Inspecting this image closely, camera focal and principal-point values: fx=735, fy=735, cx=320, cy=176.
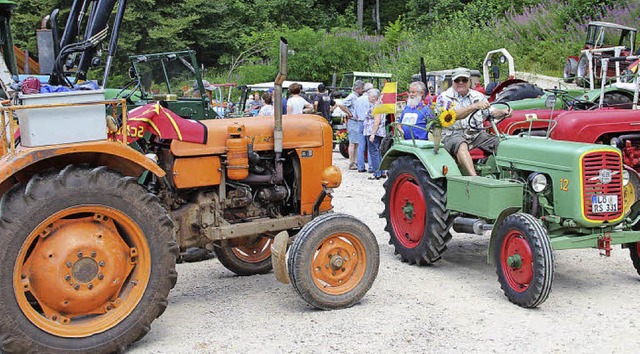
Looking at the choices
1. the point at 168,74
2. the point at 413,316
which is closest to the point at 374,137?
the point at 168,74

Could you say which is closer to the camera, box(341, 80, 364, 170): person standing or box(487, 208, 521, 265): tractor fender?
box(487, 208, 521, 265): tractor fender

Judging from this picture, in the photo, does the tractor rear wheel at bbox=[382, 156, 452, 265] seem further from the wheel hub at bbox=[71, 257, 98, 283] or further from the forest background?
the forest background

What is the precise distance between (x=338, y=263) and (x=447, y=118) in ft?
5.98

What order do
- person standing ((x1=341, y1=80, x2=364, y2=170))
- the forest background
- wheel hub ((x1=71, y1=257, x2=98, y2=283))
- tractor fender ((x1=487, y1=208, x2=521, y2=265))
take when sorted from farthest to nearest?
the forest background
person standing ((x1=341, y1=80, x2=364, y2=170))
tractor fender ((x1=487, y1=208, x2=521, y2=265))
wheel hub ((x1=71, y1=257, x2=98, y2=283))

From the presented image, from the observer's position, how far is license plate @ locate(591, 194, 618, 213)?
5332 millimetres

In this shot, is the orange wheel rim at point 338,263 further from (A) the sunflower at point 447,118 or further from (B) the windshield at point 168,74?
(B) the windshield at point 168,74

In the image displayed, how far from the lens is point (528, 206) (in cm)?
581

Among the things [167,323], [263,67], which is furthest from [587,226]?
[263,67]

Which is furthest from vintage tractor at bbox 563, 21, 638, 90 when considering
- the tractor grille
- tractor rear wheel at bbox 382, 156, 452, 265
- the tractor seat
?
the tractor grille

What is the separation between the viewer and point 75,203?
13.7 feet

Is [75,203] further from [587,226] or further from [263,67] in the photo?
[263,67]

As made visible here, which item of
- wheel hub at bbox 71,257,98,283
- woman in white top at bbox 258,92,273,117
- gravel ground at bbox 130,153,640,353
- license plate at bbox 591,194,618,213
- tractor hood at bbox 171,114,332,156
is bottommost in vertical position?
gravel ground at bbox 130,153,640,353

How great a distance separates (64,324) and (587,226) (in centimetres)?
363

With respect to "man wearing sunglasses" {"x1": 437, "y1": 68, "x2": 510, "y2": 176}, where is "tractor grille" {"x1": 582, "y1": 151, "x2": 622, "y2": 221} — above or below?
below
